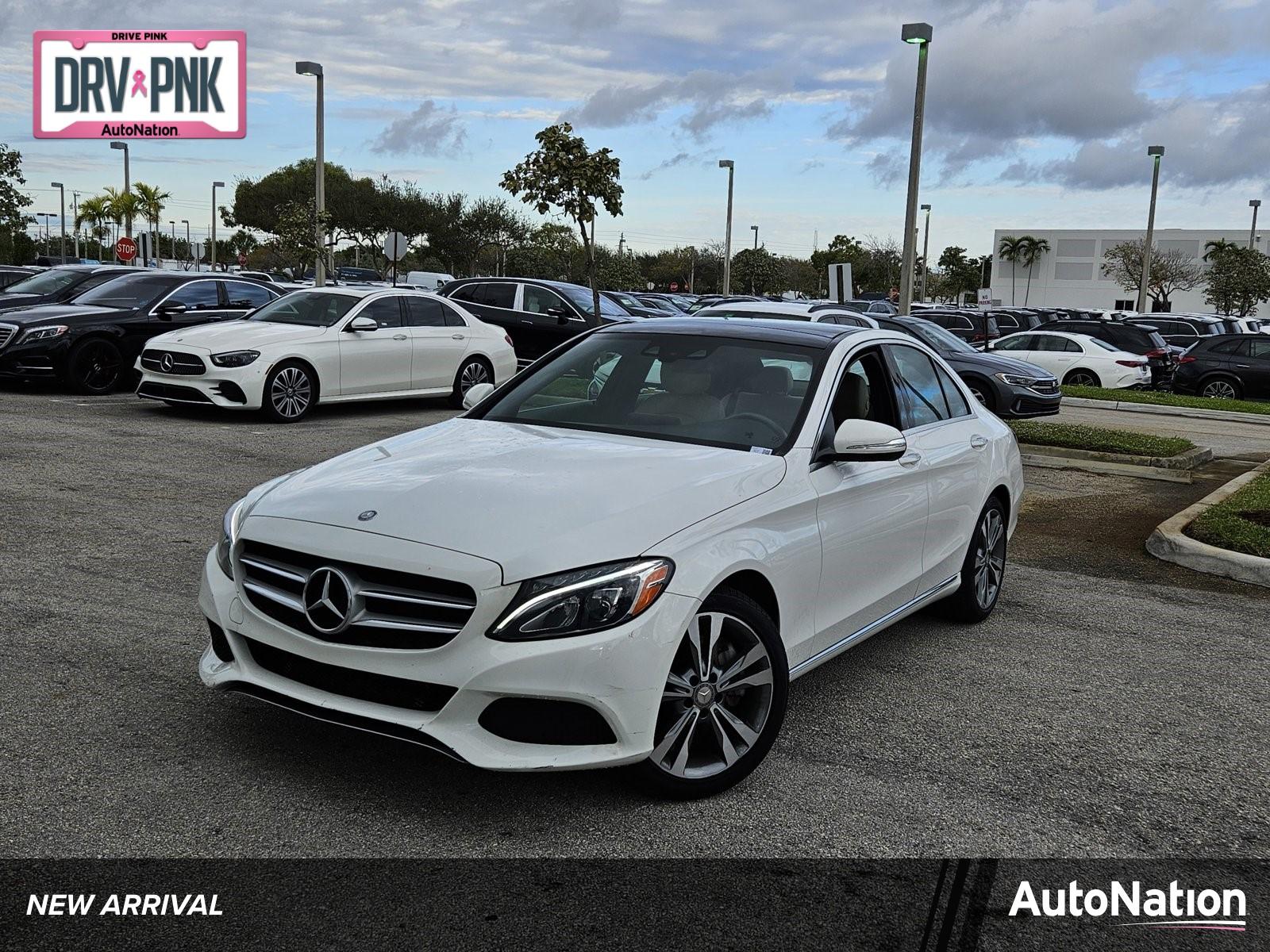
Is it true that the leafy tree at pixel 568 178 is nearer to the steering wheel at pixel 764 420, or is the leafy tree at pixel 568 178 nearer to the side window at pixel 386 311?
the side window at pixel 386 311

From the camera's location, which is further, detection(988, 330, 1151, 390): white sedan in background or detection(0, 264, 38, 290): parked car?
detection(988, 330, 1151, 390): white sedan in background

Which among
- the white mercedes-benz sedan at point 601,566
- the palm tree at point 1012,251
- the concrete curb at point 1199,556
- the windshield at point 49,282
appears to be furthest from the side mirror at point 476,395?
the palm tree at point 1012,251

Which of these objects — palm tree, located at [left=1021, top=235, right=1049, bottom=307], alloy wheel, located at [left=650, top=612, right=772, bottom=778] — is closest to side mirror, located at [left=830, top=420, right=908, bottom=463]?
alloy wheel, located at [left=650, top=612, right=772, bottom=778]

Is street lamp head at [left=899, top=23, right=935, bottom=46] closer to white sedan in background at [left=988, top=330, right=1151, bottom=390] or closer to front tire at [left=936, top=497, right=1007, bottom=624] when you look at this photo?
white sedan in background at [left=988, top=330, right=1151, bottom=390]

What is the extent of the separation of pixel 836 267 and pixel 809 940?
19314mm

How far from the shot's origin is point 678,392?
5.04 m

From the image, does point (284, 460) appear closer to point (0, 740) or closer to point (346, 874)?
point (0, 740)

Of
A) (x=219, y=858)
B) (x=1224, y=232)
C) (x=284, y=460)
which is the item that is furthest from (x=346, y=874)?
(x=1224, y=232)

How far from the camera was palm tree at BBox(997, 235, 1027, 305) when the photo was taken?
118250 millimetres

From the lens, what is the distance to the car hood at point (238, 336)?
13.2 m

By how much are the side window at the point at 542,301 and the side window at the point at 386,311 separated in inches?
178

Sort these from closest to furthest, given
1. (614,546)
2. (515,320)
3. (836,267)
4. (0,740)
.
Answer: (614,546) < (0,740) < (515,320) < (836,267)

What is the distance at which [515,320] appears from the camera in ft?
62.7

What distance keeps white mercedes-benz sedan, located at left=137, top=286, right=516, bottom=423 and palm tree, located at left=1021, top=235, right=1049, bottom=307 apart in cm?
10972
